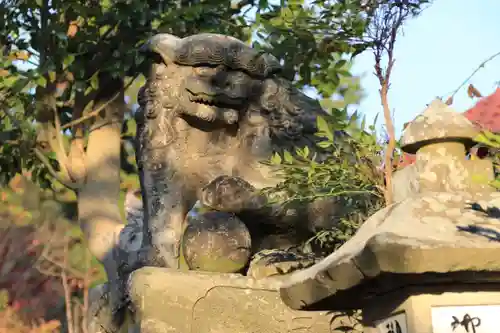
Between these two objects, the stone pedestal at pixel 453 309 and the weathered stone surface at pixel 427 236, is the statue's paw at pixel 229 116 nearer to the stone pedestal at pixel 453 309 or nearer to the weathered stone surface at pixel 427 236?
the weathered stone surface at pixel 427 236

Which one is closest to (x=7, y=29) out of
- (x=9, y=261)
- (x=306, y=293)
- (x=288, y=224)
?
(x=9, y=261)

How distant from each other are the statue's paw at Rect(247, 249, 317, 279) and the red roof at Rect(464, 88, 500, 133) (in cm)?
99

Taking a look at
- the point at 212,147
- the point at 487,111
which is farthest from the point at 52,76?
the point at 487,111

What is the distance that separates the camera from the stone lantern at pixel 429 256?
2.07 meters

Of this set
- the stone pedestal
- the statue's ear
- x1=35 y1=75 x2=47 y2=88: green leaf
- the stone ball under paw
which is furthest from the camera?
x1=35 y1=75 x2=47 y2=88: green leaf

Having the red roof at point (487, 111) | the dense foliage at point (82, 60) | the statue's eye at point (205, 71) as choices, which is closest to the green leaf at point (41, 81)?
the dense foliage at point (82, 60)

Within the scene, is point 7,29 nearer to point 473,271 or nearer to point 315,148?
point 315,148

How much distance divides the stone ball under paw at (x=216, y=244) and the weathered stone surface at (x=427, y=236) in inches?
39.7

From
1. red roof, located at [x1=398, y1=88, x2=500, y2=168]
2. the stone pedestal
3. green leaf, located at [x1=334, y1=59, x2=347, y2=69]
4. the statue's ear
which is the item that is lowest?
the stone pedestal

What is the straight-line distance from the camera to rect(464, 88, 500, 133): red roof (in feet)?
11.4

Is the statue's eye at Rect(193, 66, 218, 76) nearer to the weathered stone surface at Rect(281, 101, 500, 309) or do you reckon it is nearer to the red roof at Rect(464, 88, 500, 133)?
the red roof at Rect(464, 88, 500, 133)

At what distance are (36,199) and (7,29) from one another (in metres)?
3.48

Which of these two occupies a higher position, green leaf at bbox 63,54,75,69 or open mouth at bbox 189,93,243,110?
green leaf at bbox 63,54,75,69

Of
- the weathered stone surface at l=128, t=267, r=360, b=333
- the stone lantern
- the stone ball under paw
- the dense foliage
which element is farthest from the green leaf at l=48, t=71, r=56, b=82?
Answer: the stone lantern
